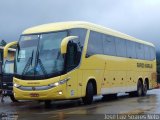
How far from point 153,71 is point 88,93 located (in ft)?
40.3

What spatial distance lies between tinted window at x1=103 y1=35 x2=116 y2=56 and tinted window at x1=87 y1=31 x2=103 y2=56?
53 cm

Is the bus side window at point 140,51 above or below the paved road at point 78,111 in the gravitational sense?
above

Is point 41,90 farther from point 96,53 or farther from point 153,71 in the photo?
point 153,71

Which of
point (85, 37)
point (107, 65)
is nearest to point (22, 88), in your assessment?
point (85, 37)

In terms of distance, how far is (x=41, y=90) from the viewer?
1689cm

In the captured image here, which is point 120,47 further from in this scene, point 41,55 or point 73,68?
point 41,55

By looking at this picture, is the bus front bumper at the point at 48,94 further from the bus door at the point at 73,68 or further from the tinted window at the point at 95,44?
the tinted window at the point at 95,44

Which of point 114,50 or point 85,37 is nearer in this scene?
point 85,37

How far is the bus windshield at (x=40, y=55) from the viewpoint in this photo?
56.2 feet

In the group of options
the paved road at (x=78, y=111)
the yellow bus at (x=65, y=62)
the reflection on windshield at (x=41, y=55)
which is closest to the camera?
the paved road at (x=78, y=111)

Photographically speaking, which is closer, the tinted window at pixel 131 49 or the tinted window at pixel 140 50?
the tinted window at pixel 131 49

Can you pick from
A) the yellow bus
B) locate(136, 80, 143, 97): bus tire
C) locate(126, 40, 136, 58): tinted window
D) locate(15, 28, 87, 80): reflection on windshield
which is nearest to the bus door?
the yellow bus

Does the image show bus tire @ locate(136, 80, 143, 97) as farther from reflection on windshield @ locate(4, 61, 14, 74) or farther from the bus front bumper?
the bus front bumper

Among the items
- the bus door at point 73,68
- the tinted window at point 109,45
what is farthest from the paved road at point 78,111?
the tinted window at point 109,45
